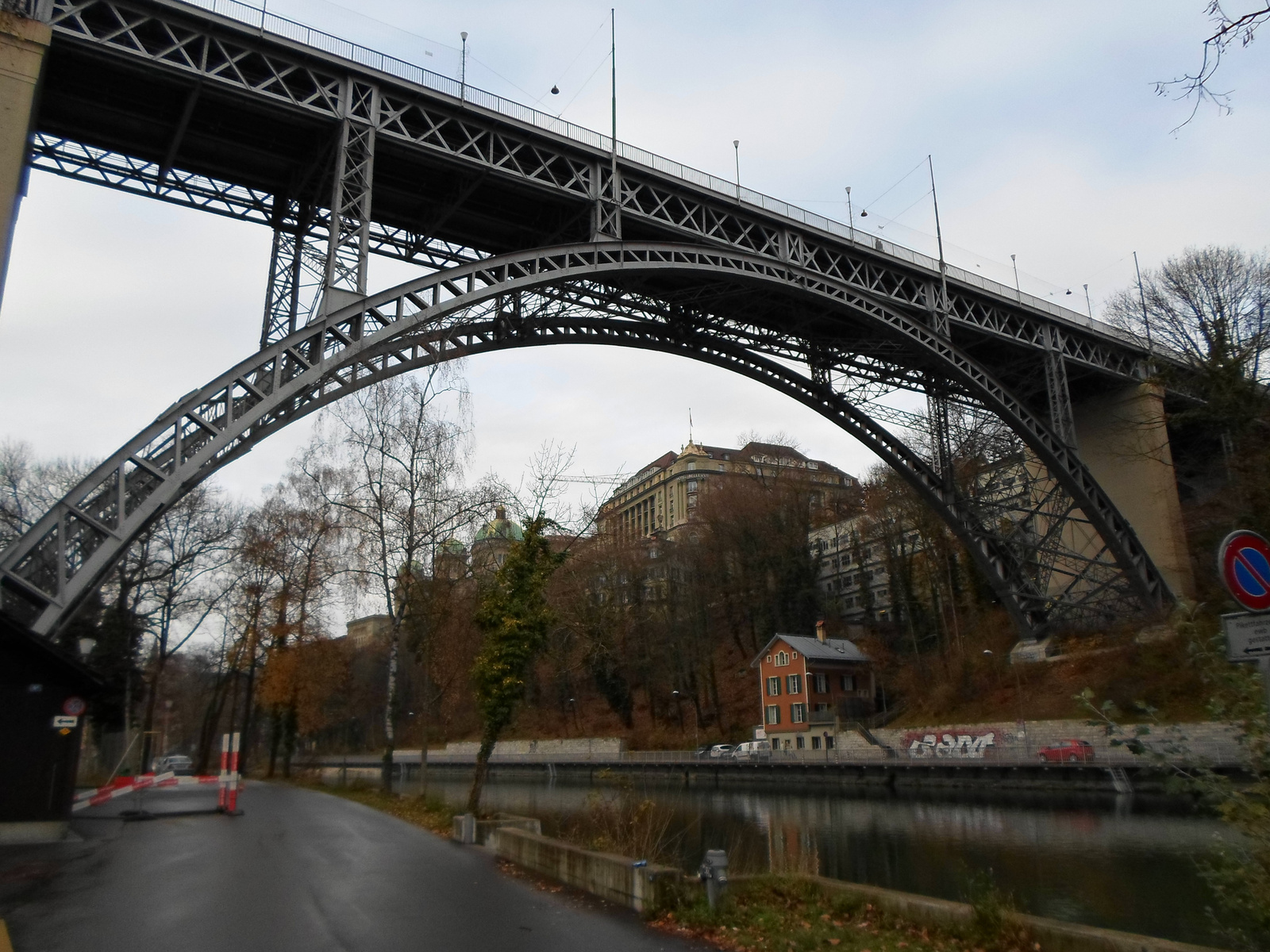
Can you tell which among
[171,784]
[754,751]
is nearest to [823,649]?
[754,751]

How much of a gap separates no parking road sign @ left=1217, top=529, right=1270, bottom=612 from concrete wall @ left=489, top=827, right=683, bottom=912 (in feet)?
17.6

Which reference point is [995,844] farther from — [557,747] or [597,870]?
[557,747]

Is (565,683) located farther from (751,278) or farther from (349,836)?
(349,836)

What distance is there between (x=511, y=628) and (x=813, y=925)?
28.1 ft

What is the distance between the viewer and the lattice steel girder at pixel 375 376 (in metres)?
13.1

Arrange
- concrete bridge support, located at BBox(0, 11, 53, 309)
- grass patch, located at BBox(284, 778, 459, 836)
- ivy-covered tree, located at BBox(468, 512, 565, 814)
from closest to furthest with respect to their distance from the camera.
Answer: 1. concrete bridge support, located at BBox(0, 11, 53, 309)
2. ivy-covered tree, located at BBox(468, 512, 565, 814)
3. grass patch, located at BBox(284, 778, 459, 836)

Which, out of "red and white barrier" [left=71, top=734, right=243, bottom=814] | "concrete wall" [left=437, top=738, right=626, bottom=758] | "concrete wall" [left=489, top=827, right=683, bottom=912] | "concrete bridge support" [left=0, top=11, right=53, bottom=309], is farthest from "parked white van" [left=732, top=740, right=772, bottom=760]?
"concrete bridge support" [left=0, top=11, right=53, bottom=309]

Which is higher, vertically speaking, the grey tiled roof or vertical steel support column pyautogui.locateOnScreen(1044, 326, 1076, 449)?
vertical steel support column pyautogui.locateOnScreen(1044, 326, 1076, 449)

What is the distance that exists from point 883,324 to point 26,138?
19610 mm

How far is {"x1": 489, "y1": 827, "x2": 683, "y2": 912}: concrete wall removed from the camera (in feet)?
27.4

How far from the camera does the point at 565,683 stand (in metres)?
57.8

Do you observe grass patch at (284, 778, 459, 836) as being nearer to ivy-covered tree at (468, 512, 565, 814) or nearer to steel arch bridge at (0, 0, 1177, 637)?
ivy-covered tree at (468, 512, 565, 814)

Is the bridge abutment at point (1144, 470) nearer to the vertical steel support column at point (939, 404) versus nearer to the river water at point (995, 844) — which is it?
the vertical steel support column at point (939, 404)

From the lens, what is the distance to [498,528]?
20062 millimetres
